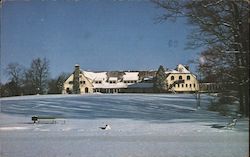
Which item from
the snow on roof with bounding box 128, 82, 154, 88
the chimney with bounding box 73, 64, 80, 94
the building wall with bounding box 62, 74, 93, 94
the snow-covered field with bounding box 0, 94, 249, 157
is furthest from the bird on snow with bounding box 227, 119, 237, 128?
the chimney with bounding box 73, 64, 80, 94

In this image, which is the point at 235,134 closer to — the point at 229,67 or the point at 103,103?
the point at 229,67

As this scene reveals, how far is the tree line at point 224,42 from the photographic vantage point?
15.7ft

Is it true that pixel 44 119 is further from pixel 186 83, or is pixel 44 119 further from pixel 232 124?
pixel 232 124

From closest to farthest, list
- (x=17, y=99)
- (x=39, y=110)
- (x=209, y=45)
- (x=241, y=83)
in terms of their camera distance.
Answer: (x=241, y=83)
(x=209, y=45)
(x=17, y=99)
(x=39, y=110)

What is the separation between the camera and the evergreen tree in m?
5.33

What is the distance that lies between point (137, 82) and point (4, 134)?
214cm

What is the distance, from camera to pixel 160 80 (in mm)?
5438

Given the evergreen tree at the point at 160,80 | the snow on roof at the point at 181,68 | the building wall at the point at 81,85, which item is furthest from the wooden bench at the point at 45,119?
the snow on roof at the point at 181,68

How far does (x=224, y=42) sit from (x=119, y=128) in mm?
2116

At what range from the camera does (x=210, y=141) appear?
16.7ft

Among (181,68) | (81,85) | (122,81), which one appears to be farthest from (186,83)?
(81,85)

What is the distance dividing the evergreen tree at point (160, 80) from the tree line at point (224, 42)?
0.56 m

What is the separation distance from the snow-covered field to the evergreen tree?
148mm

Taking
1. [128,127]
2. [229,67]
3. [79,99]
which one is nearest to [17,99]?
[79,99]
